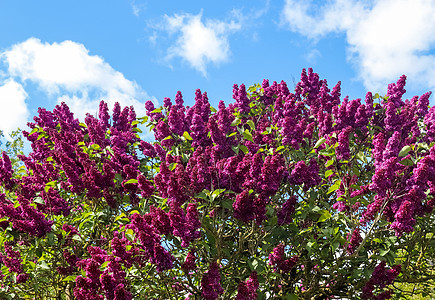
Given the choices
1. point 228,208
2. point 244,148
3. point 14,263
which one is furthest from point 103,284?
point 14,263

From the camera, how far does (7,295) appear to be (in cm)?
590

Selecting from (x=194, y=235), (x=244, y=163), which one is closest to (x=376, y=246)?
(x=244, y=163)

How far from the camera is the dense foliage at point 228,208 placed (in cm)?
434

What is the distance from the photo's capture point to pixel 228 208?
4.49 m

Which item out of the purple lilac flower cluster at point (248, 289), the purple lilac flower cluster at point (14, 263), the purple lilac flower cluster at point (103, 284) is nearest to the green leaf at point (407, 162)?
the purple lilac flower cluster at point (248, 289)

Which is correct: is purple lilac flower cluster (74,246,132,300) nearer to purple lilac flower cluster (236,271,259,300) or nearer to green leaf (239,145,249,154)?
purple lilac flower cluster (236,271,259,300)

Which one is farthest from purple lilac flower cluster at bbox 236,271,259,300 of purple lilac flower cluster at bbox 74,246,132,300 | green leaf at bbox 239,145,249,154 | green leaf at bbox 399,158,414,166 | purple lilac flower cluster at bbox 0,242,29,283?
purple lilac flower cluster at bbox 0,242,29,283

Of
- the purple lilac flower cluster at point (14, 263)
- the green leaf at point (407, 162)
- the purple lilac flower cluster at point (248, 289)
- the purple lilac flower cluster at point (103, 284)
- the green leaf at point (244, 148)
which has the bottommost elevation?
the purple lilac flower cluster at point (103, 284)

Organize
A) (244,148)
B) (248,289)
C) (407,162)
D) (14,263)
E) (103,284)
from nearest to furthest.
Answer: (103,284), (248,289), (407,162), (244,148), (14,263)

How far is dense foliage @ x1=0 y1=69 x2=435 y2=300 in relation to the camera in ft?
14.2

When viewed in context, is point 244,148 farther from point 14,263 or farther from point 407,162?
point 14,263

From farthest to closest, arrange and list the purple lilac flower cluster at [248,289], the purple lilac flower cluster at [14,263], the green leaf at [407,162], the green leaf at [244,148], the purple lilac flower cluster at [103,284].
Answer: the purple lilac flower cluster at [14,263]
the green leaf at [244,148]
the green leaf at [407,162]
the purple lilac flower cluster at [248,289]
the purple lilac flower cluster at [103,284]

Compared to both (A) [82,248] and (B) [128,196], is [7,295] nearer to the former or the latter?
(A) [82,248]

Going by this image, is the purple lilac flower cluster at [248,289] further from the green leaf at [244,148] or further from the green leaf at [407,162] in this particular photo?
the green leaf at [407,162]
